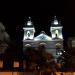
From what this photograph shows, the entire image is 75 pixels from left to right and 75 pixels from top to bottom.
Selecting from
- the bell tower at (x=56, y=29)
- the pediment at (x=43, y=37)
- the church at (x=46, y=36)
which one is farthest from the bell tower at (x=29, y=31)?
the bell tower at (x=56, y=29)

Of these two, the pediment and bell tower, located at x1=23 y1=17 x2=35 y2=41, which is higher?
bell tower, located at x1=23 y1=17 x2=35 y2=41

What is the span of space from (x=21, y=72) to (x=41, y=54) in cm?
259

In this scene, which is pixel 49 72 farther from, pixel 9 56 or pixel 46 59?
pixel 9 56

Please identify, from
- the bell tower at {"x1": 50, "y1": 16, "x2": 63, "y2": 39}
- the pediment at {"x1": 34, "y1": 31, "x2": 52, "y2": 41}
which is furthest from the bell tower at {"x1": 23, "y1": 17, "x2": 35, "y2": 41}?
the bell tower at {"x1": 50, "y1": 16, "x2": 63, "y2": 39}

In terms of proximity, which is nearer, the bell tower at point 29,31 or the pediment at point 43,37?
the pediment at point 43,37

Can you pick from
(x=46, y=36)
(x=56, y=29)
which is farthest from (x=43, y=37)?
(x=56, y=29)

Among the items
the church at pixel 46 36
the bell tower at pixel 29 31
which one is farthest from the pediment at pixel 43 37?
the bell tower at pixel 29 31

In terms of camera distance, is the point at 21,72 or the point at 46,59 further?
the point at 21,72

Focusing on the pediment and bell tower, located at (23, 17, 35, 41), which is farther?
bell tower, located at (23, 17, 35, 41)

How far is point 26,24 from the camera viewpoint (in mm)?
49562

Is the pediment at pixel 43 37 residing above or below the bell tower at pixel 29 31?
below

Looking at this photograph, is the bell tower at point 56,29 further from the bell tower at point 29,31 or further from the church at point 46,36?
the bell tower at point 29,31

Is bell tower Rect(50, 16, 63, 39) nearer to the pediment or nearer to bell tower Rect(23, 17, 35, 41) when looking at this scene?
the pediment

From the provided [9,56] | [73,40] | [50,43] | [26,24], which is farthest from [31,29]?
[9,56]
